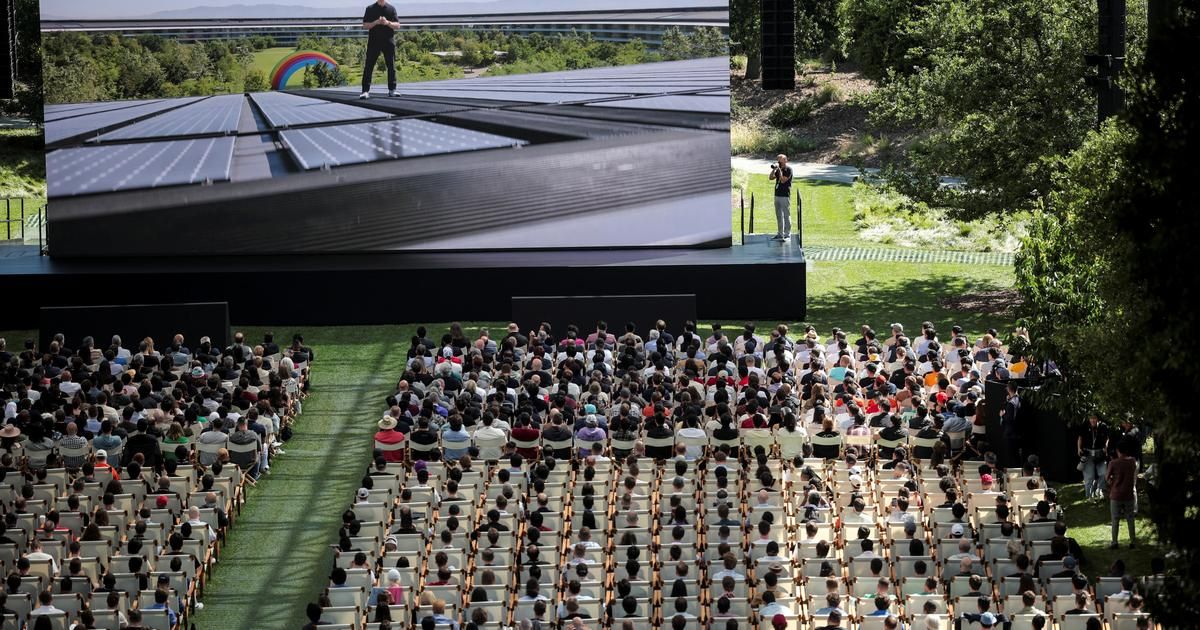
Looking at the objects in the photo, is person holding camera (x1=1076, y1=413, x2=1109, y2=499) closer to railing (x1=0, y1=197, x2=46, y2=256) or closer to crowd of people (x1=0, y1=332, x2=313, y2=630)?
crowd of people (x1=0, y1=332, x2=313, y2=630)

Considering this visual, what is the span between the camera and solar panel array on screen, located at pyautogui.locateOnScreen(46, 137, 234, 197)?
2805 cm

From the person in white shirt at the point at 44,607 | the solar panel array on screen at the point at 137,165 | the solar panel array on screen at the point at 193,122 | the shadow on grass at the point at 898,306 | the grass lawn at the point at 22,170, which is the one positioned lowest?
the person in white shirt at the point at 44,607

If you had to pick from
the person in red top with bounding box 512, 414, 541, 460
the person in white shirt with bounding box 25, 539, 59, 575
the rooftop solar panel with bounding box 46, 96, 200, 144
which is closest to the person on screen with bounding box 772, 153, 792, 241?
the person in red top with bounding box 512, 414, 541, 460

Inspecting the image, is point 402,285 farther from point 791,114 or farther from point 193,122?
point 791,114

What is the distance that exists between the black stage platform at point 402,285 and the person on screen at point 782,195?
1224 mm

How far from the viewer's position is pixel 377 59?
1102 inches

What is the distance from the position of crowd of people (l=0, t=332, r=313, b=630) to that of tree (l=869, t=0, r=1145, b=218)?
11.9 metres

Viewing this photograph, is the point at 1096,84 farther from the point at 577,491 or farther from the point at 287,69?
the point at 287,69

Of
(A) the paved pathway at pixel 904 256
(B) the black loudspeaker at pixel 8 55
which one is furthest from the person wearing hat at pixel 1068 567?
(A) the paved pathway at pixel 904 256

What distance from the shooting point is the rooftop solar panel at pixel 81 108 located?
28.0m

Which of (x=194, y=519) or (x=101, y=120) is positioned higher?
(x=101, y=120)

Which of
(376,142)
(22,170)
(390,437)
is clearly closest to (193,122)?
(376,142)

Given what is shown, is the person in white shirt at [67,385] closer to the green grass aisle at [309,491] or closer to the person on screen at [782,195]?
the green grass aisle at [309,491]

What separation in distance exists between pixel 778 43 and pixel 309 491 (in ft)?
28.4
